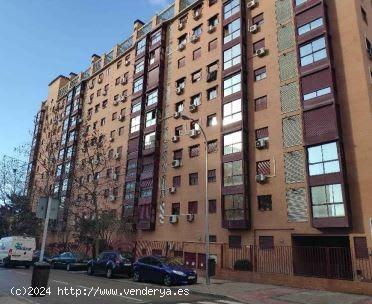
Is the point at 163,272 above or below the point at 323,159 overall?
below

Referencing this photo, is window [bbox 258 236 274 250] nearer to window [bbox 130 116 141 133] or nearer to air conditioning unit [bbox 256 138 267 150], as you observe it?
air conditioning unit [bbox 256 138 267 150]

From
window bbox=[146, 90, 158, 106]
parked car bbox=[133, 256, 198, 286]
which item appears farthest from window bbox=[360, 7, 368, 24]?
parked car bbox=[133, 256, 198, 286]

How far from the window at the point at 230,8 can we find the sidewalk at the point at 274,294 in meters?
24.2

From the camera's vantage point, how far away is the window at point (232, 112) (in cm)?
3034

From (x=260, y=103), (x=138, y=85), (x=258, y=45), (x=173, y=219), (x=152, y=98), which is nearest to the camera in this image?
(x=260, y=103)

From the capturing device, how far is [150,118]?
4019 centimetres

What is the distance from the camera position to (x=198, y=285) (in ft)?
64.4

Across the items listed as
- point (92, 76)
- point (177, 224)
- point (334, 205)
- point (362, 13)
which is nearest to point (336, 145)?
point (334, 205)

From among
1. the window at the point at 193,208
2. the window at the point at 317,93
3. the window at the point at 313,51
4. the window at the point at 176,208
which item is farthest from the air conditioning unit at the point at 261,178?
the window at the point at 176,208

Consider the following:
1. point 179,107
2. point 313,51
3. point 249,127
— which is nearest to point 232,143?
point 249,127

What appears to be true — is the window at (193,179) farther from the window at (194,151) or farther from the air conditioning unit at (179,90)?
the air conditioning unit at (179,90)

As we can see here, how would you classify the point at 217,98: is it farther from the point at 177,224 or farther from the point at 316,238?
the point at 316,238

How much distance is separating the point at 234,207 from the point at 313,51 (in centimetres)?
1264

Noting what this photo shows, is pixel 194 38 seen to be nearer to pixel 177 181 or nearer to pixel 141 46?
pixel 141 46
